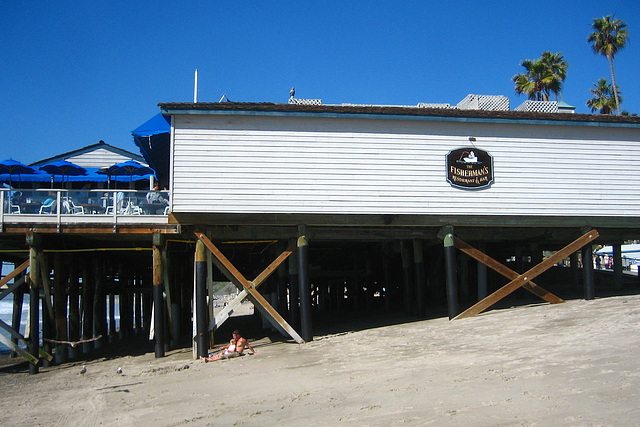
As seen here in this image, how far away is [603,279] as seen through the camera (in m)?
29.3

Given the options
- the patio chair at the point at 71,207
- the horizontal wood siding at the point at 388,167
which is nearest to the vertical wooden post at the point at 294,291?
the horizontal wood siding at the point at 388,167

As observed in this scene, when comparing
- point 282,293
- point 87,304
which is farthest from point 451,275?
point 87,304

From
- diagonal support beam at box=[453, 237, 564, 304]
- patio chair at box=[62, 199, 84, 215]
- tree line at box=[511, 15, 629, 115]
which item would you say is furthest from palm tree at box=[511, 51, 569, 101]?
patio chair at box=[62, 199, 84, 215]

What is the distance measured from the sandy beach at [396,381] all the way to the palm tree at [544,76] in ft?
73.9

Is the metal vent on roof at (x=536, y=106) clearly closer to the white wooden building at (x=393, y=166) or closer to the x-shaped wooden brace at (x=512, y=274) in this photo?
the white wooden building at (x=393, y=166)

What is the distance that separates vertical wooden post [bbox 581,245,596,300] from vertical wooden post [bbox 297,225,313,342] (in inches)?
351

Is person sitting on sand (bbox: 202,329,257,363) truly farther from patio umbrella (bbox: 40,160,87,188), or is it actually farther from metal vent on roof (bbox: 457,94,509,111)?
metal vent on roof (bbox: 457,94,509,111)

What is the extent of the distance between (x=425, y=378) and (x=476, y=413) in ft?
8.04

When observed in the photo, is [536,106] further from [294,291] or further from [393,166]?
[294,291]

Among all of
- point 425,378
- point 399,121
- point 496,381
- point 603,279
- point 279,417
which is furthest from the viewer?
point 603,279

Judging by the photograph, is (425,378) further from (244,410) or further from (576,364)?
(244,410)

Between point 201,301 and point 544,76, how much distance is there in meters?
29.0

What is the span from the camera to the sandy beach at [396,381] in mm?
8297

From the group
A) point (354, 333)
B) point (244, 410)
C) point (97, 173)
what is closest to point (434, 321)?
point (354, 333)
